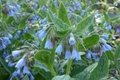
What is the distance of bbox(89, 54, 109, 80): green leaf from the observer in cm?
153

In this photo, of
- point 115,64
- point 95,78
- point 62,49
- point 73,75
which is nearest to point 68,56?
point 62,49

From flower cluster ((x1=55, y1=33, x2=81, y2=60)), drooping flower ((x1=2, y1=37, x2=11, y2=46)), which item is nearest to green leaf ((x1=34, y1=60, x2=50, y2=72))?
flower cluster ((x1=55, y1=33, x2=81, y2=60))

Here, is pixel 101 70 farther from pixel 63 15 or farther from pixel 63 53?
pixel 63 15

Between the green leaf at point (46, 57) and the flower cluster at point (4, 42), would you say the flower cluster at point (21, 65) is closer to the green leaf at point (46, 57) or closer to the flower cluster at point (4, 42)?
the green leaf at point (46, 57)

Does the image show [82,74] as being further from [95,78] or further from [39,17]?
[39,17]

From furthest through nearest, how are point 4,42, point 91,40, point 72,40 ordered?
point 4,42
point 91,40
point 72,40

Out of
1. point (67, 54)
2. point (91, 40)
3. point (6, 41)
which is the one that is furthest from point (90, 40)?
point (6, 41)

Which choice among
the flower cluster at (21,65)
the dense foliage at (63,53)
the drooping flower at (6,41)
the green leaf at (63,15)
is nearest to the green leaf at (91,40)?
the dense foliage at (63,53)

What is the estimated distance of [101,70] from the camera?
155cm

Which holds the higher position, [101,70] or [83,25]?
[83,25]

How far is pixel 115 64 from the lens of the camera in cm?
183

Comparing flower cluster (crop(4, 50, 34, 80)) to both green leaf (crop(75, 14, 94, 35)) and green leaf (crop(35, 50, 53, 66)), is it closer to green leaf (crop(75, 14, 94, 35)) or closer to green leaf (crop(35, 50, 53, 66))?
green leaf (crop(35, 50, 53, 66))

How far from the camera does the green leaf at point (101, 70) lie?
5.03 ft

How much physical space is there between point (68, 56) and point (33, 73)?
1.28 ft
